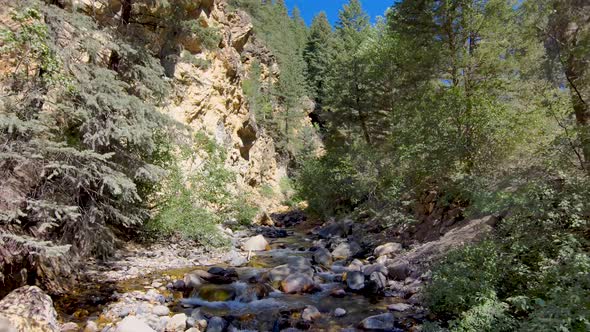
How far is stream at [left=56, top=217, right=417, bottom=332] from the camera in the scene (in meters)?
6.63

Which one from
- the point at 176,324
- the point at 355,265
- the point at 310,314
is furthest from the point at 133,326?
the point at 355,265

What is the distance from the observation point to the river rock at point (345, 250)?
12.8 m

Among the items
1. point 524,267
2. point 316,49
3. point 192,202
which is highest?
point 316,49

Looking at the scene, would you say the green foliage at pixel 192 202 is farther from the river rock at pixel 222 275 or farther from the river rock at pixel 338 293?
the river rock at pixel 338 293

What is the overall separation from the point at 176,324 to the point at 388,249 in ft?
23.6

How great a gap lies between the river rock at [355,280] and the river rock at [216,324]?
3.45 metres

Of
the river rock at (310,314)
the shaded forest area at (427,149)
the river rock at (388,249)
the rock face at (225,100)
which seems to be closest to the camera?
the shaded forest area at (427,149)

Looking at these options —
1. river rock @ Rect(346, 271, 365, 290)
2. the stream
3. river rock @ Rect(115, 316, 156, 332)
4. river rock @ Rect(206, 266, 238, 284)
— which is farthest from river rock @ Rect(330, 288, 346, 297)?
river rock @ Rect(115, 316, 156, 332)

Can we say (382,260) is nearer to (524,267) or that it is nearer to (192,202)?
(524,267)

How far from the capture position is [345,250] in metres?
13.2

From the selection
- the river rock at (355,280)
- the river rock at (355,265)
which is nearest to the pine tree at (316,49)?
the river rock at (355,265)

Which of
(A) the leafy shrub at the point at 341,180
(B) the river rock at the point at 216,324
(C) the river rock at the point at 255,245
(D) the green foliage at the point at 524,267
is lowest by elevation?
(B) the river rock at the point at 216,324

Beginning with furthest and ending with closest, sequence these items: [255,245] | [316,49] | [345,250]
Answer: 1. [316,49]
2. [255,245]
3. [345,250]

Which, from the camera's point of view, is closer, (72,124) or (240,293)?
(72,124)
